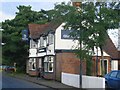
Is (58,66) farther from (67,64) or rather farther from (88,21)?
(88,21)

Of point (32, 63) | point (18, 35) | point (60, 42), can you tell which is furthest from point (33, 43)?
point (60, 42)

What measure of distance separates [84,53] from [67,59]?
45.1ft

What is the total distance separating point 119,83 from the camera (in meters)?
25.5

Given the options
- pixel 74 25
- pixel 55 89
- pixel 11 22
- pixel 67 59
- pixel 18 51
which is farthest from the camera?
pixel 11 22

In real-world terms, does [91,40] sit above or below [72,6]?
below

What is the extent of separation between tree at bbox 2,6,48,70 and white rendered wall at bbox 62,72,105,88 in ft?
84.9

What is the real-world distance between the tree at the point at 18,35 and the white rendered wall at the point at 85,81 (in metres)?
25.9

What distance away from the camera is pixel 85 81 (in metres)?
28.1

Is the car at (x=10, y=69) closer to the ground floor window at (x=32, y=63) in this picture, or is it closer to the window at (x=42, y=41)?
the ground floor window at (x=32, y=63)

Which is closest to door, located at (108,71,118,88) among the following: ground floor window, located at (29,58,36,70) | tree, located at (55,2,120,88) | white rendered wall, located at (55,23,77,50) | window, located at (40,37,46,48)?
tree, located at (55,2,120,88)

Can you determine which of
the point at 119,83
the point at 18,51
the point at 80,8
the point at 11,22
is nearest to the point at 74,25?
the point at 80,8

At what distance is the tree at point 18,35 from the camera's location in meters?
62.4

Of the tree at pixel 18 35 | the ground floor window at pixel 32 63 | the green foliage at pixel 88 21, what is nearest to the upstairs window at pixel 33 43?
the ground floor window at pixel 32 63

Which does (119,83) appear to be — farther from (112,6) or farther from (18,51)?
(18,51)
